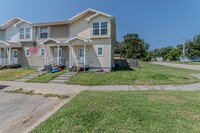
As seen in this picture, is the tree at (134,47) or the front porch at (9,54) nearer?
the front porch at (9,54)

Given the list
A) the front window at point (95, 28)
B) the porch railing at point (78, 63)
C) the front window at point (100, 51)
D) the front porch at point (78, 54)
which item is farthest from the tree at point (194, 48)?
the porch railing at point (78, 63)

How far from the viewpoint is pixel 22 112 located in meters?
5.50

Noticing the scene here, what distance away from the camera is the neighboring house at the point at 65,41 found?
16547 mm

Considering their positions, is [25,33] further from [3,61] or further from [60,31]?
[60,31]

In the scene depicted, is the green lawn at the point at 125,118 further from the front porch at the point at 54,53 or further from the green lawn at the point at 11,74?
the front porch at the point at 54,53

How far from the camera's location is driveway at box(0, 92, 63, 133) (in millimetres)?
4324

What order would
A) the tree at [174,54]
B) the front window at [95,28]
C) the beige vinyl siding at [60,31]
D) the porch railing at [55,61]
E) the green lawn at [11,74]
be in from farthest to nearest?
the tree at [174,54], the beige vinyl siding at [60,31], the porch railing at [55,61], the front window at [95,28], the green lawn at [11,74]

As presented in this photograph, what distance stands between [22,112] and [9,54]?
56.1 ft

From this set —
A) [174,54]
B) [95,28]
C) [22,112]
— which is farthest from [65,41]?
[174,54]

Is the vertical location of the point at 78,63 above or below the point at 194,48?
below

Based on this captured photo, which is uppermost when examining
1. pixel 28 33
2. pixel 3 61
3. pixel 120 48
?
pixel 120 48

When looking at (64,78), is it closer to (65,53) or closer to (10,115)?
(65,53)

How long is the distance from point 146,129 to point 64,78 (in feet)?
33.4

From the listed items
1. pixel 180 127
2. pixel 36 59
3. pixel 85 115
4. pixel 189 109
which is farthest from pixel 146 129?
pixel 36 59
